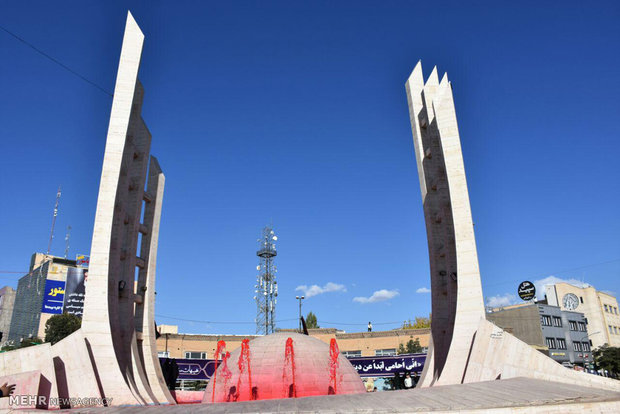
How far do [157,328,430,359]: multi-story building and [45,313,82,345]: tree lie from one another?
54.0 feet

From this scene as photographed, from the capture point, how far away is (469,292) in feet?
89.9

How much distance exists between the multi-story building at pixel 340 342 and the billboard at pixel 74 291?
35845 mm

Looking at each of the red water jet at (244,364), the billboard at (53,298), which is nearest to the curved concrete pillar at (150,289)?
the red water jet at (244,364)

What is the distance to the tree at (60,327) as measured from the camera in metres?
66.9

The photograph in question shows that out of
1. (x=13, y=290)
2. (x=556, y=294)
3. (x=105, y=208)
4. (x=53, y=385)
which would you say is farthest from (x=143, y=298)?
(x=13, y=290)

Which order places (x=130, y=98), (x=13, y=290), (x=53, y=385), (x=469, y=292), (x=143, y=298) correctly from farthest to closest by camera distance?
(x=13, y=290) < (x=143, y=298) < (x=130, y=98) < (x=469, y=292) < (x=53, y=385)

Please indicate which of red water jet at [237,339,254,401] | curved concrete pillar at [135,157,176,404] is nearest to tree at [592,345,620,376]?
red water jet at [237,339,254,401]

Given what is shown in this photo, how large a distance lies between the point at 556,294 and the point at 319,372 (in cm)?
6047

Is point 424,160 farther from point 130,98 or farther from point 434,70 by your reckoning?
point 130,98

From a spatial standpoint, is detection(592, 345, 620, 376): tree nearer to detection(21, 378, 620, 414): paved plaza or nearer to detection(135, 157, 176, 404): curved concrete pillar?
detection(21, 378, 620, 414): paved plaza

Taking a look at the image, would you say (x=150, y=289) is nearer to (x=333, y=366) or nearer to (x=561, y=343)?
(x=333, y=366)

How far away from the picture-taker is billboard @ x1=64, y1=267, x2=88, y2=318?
88500 mm

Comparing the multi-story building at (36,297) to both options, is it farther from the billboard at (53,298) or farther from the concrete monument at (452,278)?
the concrete monument at (452,278)

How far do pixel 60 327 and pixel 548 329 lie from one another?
225ft
